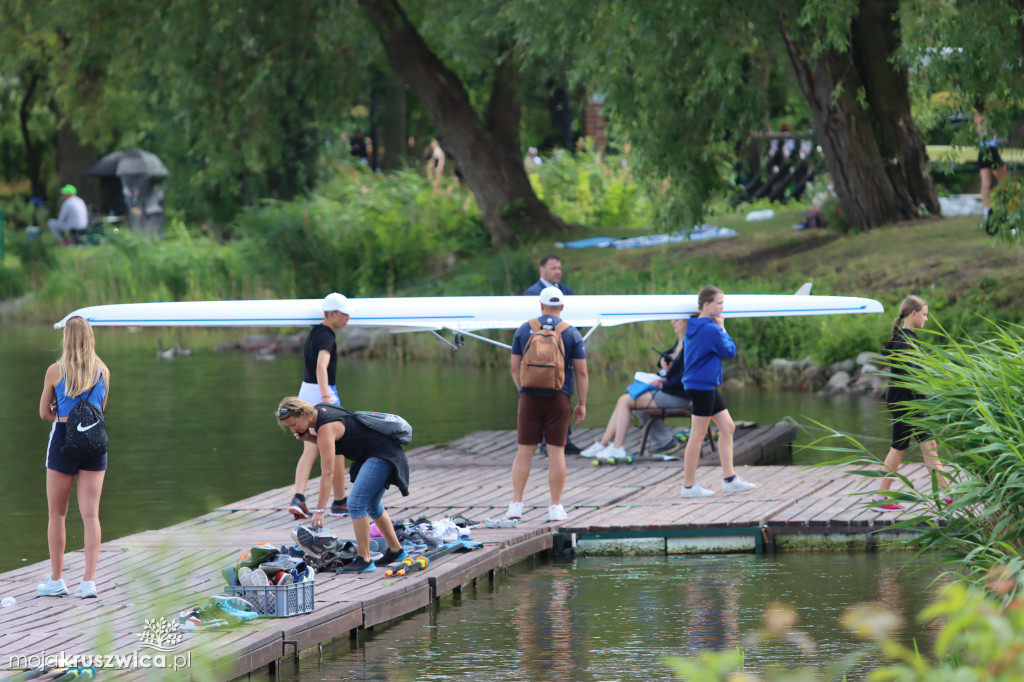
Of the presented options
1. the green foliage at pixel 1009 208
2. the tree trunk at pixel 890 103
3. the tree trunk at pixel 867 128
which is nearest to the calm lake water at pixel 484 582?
the green foliage at pixel 1009 208

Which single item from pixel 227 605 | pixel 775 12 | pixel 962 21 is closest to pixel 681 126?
pixel 775 12

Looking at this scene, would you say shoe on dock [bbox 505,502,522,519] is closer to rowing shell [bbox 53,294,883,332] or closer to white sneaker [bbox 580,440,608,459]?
white sneaker [bbox 580,440,608,459]

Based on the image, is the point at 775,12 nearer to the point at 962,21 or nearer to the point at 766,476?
the point at 962,21

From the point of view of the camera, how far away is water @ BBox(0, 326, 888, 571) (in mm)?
13430

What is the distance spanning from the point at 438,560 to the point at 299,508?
187 cm

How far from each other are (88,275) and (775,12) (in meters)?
18.5

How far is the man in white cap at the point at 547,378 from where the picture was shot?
10.4m

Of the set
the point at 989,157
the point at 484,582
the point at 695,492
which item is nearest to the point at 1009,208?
the point at 989,157

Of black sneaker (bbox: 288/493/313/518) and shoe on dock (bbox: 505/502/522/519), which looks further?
black sneaker (bbox: 288/493/313/518)

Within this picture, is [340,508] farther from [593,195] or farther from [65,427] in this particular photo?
[593,195]

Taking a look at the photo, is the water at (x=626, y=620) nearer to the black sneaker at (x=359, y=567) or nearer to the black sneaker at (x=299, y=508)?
the black sneaker at (x=359, y=567)

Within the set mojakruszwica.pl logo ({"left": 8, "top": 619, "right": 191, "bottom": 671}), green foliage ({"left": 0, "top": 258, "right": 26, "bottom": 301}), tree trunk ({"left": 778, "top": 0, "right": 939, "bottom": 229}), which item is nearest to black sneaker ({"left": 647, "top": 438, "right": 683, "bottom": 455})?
mojakruszwica.pl logo ({"left": 8, "top": 619, "right": 191, "bottom": 671})

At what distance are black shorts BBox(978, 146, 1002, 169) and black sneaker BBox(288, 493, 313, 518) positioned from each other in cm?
1103

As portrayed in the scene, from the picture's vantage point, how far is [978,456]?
7.72 m
